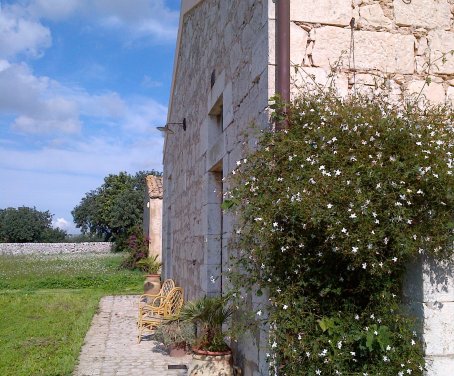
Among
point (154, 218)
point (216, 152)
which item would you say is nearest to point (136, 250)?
point (154, 218)

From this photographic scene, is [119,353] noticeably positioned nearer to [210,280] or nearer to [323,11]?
[210,280]

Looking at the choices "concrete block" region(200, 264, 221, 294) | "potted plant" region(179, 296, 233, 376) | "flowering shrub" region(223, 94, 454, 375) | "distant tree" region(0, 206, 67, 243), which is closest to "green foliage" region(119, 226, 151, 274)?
"concrete block" region(200, 264, 221, 294)

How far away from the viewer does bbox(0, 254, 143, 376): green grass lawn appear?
653 cm

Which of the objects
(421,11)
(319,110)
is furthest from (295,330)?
(421,11)

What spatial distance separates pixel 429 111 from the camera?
3719mm

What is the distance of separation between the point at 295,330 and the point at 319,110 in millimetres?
1404

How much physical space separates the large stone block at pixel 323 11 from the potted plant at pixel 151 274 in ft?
28.4

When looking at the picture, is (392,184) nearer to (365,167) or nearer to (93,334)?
(365,167)

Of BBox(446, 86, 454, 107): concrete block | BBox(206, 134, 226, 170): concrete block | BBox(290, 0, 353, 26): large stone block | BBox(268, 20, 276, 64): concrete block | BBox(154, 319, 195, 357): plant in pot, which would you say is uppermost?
BBox(290, 0, 353, 26): large stone block

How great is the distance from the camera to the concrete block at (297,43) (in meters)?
3.88

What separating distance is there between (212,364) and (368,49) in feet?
9.52

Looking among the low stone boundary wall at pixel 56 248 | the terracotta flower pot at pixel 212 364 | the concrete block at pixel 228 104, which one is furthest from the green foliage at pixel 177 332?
the low stone boundary wall at pixel 56 248

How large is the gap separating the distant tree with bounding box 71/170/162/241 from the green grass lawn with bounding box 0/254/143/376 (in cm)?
1941

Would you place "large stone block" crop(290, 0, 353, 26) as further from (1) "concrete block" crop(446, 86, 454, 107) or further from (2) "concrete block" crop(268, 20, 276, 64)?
(1) "concrete block" crop(446, 86, 454, 107)
